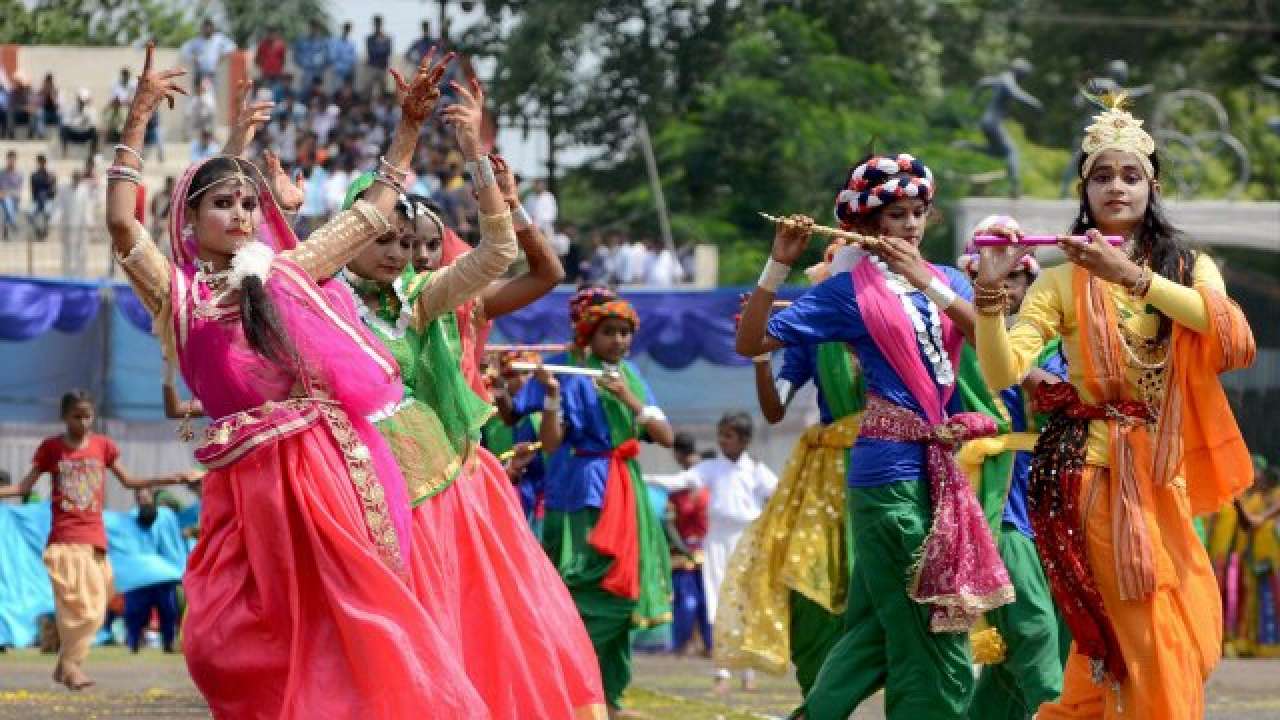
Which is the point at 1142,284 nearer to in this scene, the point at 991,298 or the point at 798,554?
the point at 991,298

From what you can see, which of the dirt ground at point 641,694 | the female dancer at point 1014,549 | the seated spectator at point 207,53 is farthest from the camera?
the seated spectator at point 207,53

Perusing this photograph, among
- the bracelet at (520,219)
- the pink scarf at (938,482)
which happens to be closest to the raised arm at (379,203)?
the bracelet at (520,219)

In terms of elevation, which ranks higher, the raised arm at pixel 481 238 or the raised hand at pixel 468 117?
the raised hand at pixel 468 117

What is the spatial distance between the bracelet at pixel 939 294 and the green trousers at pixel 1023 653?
2128mm

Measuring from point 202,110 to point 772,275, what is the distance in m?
31.2

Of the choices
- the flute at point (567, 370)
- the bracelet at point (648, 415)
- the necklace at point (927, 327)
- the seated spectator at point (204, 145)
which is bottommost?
the bracelet at point (648, 415)

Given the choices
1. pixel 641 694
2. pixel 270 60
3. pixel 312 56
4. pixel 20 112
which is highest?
pixel 312 56

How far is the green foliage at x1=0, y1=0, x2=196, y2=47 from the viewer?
5194 cm

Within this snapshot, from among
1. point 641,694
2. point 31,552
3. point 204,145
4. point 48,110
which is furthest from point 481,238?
point 48,110

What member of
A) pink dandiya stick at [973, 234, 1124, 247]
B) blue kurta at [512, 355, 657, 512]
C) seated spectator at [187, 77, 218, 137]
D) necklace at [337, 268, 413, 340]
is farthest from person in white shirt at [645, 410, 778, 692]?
seated spectator at [187, 77, 218, 137]

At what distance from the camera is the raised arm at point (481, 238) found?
8289mm

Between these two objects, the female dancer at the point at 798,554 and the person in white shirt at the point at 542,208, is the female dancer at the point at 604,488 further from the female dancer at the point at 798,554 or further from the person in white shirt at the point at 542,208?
the person in white shirt at the point at 542,208

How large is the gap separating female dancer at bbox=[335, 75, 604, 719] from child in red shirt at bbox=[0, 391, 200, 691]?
7.78m

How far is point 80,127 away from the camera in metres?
39.1
